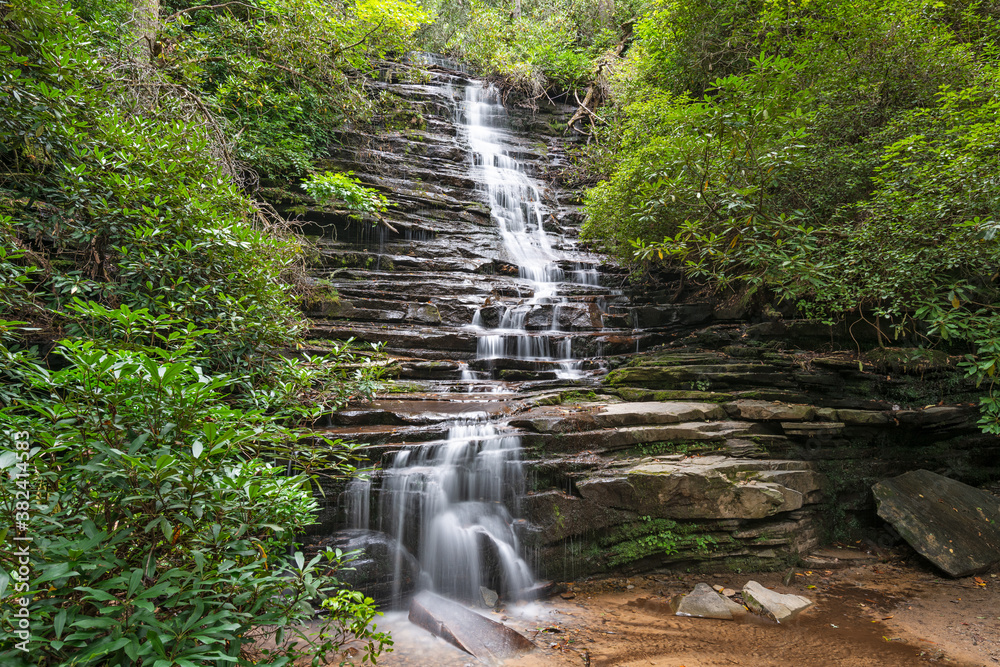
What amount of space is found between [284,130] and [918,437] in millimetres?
13710

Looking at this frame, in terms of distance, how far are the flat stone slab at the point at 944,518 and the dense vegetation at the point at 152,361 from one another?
20.7ft

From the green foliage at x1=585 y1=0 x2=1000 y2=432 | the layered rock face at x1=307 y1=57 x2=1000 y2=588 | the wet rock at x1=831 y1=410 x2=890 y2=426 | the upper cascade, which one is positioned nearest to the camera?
the green foliage at x1=585 y1=0 x2=1000 y2=432

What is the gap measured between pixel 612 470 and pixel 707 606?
5.25 ft

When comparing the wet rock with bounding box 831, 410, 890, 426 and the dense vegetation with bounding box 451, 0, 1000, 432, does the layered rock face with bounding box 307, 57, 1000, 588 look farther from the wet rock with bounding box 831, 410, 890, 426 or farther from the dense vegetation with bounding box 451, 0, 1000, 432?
the dense vegetation with bounding box 451, 0, 1000, 432

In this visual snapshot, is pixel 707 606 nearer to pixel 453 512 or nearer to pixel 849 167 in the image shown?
pixel 453 512

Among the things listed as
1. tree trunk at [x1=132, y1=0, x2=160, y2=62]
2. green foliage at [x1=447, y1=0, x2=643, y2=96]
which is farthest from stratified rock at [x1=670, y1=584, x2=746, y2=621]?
green foliage at [x1=447, y1=0, x2=643, y2=96]

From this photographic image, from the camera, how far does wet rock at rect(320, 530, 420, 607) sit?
458cm

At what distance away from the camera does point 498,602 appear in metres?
4.82

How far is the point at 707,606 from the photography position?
462cm

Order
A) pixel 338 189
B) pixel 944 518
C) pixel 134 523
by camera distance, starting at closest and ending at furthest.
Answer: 1. pixel 134 523
2. pixel 944 518
3. pixel 338 189

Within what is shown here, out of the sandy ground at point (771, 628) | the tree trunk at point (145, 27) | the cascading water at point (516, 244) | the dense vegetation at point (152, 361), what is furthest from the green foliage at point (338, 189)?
the sandy ground at point (771, 628)

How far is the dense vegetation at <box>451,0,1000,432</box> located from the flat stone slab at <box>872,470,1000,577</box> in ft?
4.03

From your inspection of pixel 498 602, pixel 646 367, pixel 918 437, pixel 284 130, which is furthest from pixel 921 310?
pixel 284 130

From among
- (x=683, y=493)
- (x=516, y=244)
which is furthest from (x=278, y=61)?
(x=683, y=493)
